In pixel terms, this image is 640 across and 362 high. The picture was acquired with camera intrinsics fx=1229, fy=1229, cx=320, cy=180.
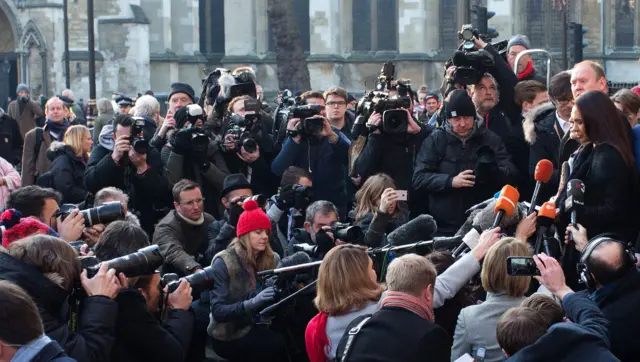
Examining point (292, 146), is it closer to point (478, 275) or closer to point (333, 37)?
point (478, 275)

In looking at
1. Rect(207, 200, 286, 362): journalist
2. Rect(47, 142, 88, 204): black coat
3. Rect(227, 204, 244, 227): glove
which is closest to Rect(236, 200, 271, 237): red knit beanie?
Rect(207, 200, 286, 362): journalist

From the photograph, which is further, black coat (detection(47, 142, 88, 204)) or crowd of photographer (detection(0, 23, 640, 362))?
black coat (detection(47, 142, 88, 204))

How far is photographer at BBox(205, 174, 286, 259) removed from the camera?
9.37m

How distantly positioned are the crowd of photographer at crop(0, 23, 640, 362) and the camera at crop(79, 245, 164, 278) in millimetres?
16

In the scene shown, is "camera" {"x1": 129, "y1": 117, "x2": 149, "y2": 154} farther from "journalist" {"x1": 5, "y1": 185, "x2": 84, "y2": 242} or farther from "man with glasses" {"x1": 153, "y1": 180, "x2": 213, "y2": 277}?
"journalist" {"x1": 5, "y1": 185, "x2": 84, "y2": 242}

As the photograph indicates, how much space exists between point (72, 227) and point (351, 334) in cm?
227

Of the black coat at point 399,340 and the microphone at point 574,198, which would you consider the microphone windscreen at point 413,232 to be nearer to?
the microphone at point 574,198

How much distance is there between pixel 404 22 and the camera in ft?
110

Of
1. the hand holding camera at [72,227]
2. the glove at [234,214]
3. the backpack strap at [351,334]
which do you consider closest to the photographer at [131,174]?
the glove at [234,214]

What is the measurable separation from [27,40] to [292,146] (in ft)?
80.4

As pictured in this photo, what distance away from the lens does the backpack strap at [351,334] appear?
6.18 m

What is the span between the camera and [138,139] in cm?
1037

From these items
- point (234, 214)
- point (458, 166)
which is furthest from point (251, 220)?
point (458, 166)

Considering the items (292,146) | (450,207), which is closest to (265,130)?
(292,146)
